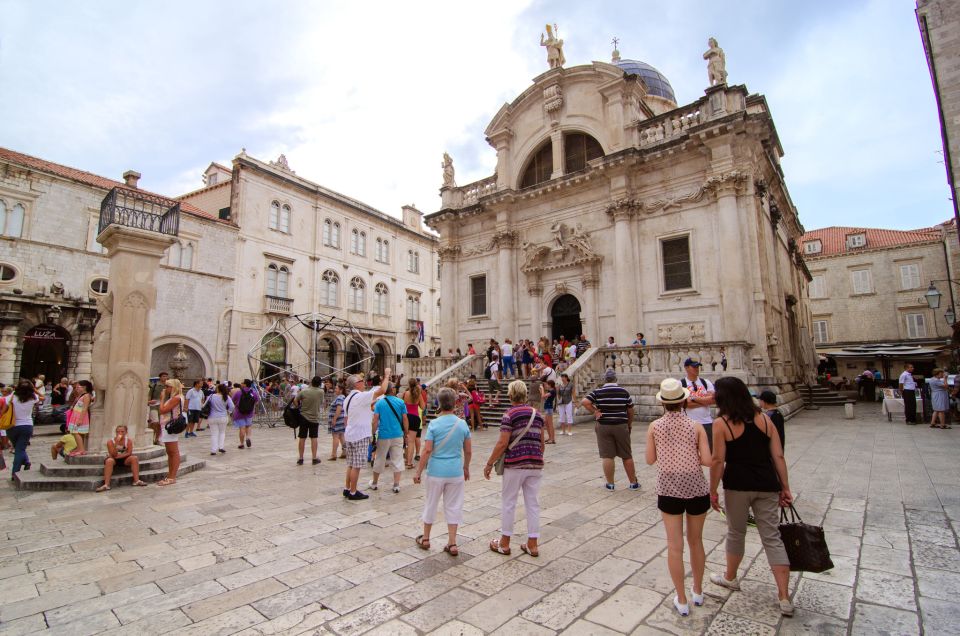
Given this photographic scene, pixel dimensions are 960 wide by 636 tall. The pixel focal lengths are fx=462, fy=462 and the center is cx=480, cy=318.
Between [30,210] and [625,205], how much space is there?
24.9m

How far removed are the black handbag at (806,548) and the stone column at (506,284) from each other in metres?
17.1

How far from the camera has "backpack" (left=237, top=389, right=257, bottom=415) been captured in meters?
11.4

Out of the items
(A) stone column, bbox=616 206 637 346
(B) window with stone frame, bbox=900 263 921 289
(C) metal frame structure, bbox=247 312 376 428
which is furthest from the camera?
(B) window with stone frame, bbox=900 263 921 289

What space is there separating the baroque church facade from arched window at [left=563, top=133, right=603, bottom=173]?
0.17ft

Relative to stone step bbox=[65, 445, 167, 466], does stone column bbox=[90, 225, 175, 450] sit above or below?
above

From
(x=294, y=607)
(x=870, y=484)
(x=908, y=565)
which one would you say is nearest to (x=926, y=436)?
(x=870, y=484)

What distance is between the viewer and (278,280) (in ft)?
92.3

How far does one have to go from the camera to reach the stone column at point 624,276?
1705cm

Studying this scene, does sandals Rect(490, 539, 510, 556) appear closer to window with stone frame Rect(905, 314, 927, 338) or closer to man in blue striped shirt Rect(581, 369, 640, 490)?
man in blue striped shirt Rect(581, 369, 640, 490)

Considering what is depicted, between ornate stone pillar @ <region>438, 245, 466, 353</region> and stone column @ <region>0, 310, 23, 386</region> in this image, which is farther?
ornate stone pillar @ <region>438, 245, 466, 353</region>

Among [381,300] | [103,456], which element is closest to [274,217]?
[381,300]

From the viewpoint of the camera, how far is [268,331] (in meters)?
26.3

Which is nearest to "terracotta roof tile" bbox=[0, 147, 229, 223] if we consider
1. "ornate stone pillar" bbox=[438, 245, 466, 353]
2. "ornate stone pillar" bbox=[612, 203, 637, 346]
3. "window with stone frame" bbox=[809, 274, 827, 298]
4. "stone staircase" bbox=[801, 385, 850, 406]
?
"ornate stone pillar" bbox=[438, 245, 466, 353]

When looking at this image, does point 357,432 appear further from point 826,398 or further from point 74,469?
point 826,398
